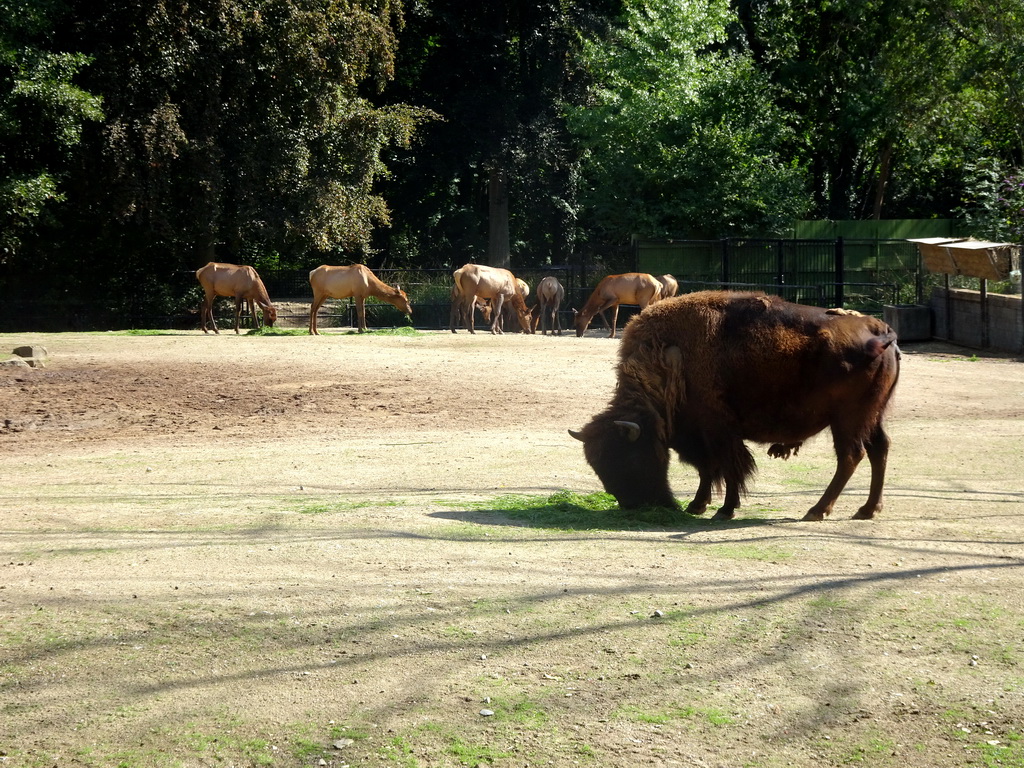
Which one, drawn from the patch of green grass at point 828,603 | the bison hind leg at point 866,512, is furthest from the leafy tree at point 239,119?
the patch of green grass at point 828,603

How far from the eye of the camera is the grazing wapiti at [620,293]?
3034cm

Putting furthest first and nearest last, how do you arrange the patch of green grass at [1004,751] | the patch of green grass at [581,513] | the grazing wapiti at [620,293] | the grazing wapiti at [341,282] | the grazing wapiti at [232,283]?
the grazing wapiti at [620,293]
the grazing wapiti at [341,282]
the grazing wapiti at [232,283]
the patch of green grass at [581,513]
the patch of green grass at [1004,751]

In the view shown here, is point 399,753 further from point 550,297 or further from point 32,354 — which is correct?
point 550,297

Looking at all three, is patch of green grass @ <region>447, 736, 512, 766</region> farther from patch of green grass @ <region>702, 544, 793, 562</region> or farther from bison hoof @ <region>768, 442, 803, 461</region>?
Answer: bison hoof @ <region>768, 442, 803, 461</region>

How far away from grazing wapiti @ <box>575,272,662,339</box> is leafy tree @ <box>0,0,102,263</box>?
13707mm

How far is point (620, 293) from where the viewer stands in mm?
30703

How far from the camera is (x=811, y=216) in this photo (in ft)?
144

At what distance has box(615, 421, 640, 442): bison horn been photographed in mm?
7855

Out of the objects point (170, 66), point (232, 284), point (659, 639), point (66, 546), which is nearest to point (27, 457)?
point (66, 546)

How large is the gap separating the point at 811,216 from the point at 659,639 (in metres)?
41.6

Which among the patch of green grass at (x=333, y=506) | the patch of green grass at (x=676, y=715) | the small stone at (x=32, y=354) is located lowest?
the patch of green grass at (x=676, y=715)

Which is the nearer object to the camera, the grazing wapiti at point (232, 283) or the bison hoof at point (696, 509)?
the bison hoof at point (696, 509)

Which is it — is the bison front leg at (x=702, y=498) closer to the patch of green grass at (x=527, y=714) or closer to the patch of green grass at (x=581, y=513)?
the patch of green grass at (x=581, y=513)

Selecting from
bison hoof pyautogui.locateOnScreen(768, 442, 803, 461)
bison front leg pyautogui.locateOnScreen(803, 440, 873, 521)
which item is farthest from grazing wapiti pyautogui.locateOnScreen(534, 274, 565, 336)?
bison front leg pyautogui.locateOnScreen(803, 440, 873, 521)
